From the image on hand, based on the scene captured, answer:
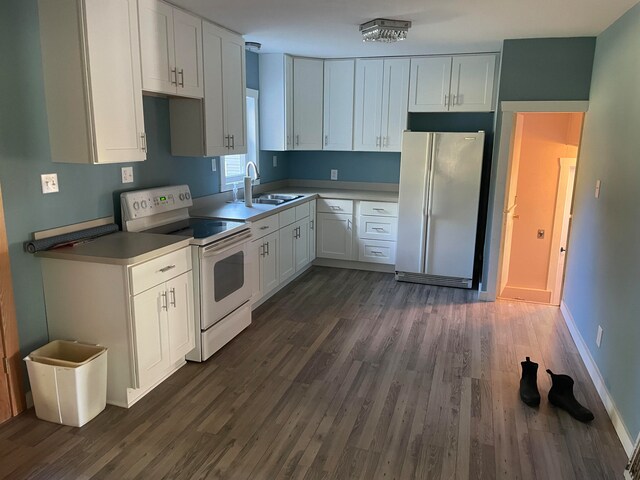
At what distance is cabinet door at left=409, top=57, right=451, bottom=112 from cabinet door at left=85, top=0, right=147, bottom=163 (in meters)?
3.04

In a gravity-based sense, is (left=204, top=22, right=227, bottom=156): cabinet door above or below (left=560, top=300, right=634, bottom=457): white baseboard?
above

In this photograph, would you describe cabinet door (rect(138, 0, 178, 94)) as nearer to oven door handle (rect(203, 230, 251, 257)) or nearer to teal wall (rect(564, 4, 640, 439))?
oven door handle (rect(203, 230, 251, 257))

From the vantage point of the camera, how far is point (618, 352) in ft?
8.84

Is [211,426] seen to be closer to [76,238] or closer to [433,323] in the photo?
[76,238]

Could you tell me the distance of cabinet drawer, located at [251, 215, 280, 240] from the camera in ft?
13.0

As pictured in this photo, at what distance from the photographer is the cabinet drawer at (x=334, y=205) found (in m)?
5.32

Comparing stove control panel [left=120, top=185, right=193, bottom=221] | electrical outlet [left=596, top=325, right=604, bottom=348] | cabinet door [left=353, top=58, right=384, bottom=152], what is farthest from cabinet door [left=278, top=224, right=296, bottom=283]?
electrical outlet [left=596, top=325, right=604, bottom=348]

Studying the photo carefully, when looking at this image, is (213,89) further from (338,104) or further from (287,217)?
(338,104)

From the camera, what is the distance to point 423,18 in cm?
345

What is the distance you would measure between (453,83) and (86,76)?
3.59 meters

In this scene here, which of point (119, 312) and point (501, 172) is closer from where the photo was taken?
point (119, 312)

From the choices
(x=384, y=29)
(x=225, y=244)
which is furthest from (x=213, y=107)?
(x=384, y=29)

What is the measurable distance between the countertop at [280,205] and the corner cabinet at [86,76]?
1218mm

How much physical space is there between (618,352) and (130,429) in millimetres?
2725
